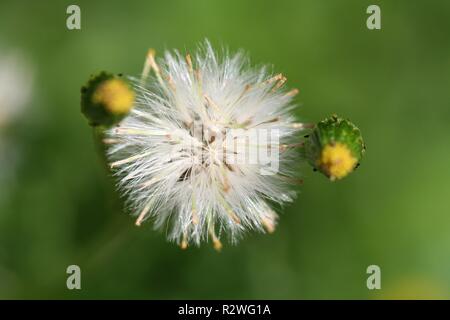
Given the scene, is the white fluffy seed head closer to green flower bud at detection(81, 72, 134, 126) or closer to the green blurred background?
green flower bud at detection(81, 72, 134, 126)

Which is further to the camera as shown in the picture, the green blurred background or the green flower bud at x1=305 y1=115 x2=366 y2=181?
the green blurred background

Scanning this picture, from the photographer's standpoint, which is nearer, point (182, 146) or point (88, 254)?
point (182, 146)

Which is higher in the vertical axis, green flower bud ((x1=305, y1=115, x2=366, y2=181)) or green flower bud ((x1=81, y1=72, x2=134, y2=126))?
green flower bud ((x1=81, y1=72, x2=134, y2=126))

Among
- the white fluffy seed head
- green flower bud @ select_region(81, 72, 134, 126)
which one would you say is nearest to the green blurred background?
the white fluffy seed head

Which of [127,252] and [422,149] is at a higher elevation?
[422,149]
